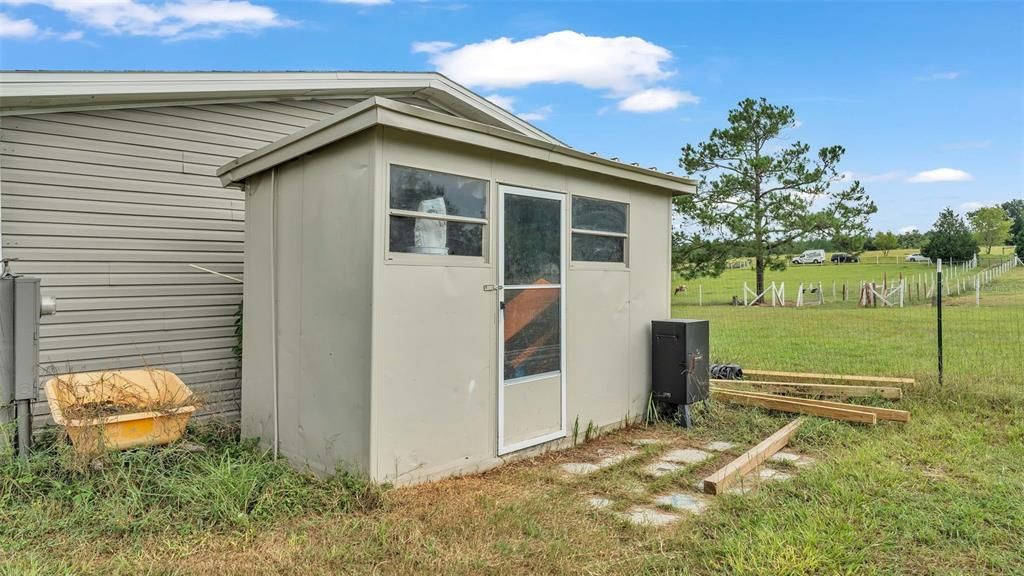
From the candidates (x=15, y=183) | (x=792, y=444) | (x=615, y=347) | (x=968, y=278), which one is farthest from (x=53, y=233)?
(x=968, y=278)

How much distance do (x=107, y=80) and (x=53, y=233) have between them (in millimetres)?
1150

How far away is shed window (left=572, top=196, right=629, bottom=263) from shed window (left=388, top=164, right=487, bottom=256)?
94cm

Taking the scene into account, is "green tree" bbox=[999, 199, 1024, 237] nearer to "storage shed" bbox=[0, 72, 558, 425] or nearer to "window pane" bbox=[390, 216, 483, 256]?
"window pane" bbox=[390, 216, 483, 256]

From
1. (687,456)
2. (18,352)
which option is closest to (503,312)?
(687,456)

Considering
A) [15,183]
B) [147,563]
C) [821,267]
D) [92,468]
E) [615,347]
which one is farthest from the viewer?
[821,267]

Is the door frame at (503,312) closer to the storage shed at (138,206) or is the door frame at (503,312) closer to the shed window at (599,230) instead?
the shed window at (599,230)

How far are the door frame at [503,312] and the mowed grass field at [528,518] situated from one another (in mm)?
137

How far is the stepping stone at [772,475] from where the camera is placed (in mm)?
3424

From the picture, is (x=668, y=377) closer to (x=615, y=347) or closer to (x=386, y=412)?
(x=615, y=347)

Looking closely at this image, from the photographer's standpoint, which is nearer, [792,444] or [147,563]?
[147,563]

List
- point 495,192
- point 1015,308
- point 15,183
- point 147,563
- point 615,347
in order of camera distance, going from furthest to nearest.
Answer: point 1015,308 < point 615,347 < point 15,183 < point 495,192 < point 147,563

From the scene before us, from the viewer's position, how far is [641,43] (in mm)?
11148

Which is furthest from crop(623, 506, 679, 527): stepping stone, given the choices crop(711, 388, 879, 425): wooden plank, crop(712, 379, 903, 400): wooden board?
crop(712, 379, 903, 400): wooden board

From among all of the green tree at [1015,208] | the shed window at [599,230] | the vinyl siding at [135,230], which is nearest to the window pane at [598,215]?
the shed window at [599,230]
